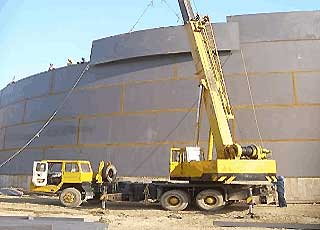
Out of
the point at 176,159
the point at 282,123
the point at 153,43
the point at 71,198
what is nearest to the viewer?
the point at 176,159

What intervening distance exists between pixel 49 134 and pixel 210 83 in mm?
12081

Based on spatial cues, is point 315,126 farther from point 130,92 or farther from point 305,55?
point 130,92

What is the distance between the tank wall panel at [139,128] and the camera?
18.7 metres


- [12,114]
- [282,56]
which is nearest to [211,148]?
[282,56]

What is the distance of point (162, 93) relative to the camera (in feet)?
63.6

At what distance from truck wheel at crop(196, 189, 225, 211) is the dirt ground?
0.30 metres

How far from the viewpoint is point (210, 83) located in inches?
545

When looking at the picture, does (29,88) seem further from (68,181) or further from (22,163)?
(68,181)

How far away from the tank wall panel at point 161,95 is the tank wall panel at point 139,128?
1.68ft

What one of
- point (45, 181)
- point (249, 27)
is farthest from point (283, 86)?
point (45, 181)

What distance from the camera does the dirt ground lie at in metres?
10.3

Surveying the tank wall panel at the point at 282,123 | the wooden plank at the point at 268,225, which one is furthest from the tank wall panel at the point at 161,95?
the wooden plank at the point at 268,225

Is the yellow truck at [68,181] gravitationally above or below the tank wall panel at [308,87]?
below

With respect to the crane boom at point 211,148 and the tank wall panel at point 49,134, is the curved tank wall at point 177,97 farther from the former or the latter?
the crane boom at point 211,148
